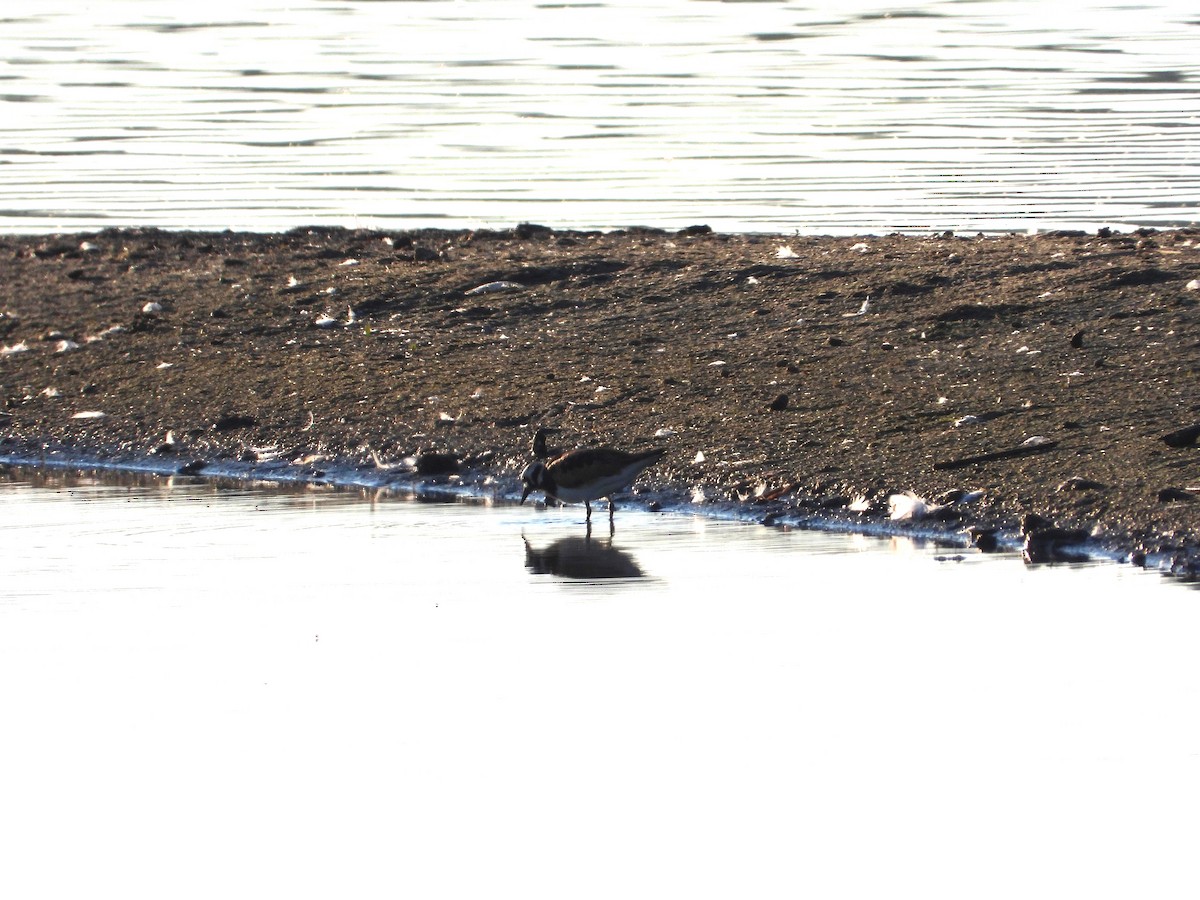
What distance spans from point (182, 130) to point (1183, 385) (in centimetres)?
1831

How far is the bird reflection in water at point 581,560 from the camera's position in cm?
976

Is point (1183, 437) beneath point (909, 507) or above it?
above

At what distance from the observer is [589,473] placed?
10.8 meters

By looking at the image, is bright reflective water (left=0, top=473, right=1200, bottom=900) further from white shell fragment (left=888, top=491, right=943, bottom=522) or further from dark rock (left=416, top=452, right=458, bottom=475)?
dark rock (left=416, top=452, right=458, bottom=475)

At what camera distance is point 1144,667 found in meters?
7.70

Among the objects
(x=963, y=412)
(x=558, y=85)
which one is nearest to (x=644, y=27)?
(x=558, y=85)

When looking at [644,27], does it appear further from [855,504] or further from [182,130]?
[855,504]

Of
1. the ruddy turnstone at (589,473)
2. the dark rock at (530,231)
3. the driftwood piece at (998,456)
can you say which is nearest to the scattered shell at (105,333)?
Answer: the dark rock at (530,231)

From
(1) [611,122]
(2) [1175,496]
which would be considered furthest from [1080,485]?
(1) [611,122]

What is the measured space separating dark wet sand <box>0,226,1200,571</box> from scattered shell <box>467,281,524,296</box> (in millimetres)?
77

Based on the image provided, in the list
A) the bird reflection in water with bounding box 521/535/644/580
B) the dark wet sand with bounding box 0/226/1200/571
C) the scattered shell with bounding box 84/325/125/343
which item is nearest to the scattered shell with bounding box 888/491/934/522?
the dark wet sand with bounding box 0/226/1200/571

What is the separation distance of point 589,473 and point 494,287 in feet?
16.8

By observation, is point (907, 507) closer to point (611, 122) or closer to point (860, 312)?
point (860, 312)

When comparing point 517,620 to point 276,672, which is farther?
point 517,620
